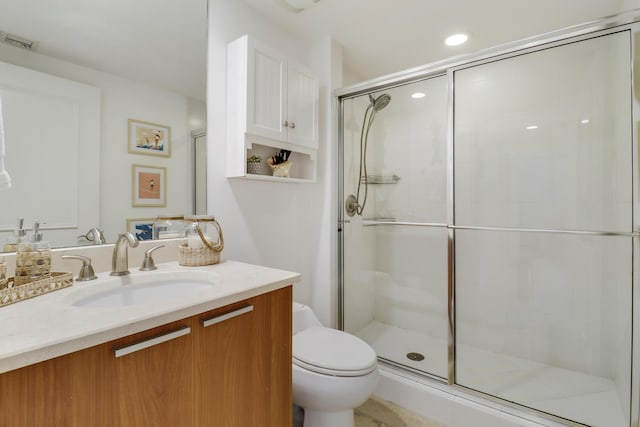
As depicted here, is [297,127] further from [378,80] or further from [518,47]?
[518,47]

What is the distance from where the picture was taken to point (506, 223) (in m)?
1.89

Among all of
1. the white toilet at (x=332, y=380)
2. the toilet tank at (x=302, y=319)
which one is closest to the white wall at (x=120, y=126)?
the toilet tank at (x=302, y=319)

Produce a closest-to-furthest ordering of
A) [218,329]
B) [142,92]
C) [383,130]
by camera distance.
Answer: [218,329]
[142,92]
[383,130]

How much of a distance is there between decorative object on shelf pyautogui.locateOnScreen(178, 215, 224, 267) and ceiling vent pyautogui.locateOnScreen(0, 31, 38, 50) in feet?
2.63

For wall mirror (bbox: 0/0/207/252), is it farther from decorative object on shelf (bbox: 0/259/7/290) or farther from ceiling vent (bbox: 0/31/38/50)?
decorative object on shelf (bbox: 0/259/7/290)

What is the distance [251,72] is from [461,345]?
1973mm

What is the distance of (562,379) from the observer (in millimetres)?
1797

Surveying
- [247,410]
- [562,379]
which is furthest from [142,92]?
[562,379]

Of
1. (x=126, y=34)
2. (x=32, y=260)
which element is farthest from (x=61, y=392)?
(x=126, y=34)

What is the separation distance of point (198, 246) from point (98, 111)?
66cm

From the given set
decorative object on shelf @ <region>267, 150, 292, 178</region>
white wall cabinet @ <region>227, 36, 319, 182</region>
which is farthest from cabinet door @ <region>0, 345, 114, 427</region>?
decorative object on shelf @ <region>267, 150, 292, 178</region>

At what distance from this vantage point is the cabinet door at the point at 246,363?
33.5 inches

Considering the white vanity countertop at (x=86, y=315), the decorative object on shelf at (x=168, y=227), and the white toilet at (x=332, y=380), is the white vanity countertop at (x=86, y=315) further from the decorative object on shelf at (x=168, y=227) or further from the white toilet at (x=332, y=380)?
the white toilet at (x=332, y=380)

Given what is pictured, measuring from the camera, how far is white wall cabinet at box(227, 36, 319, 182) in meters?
1.55
